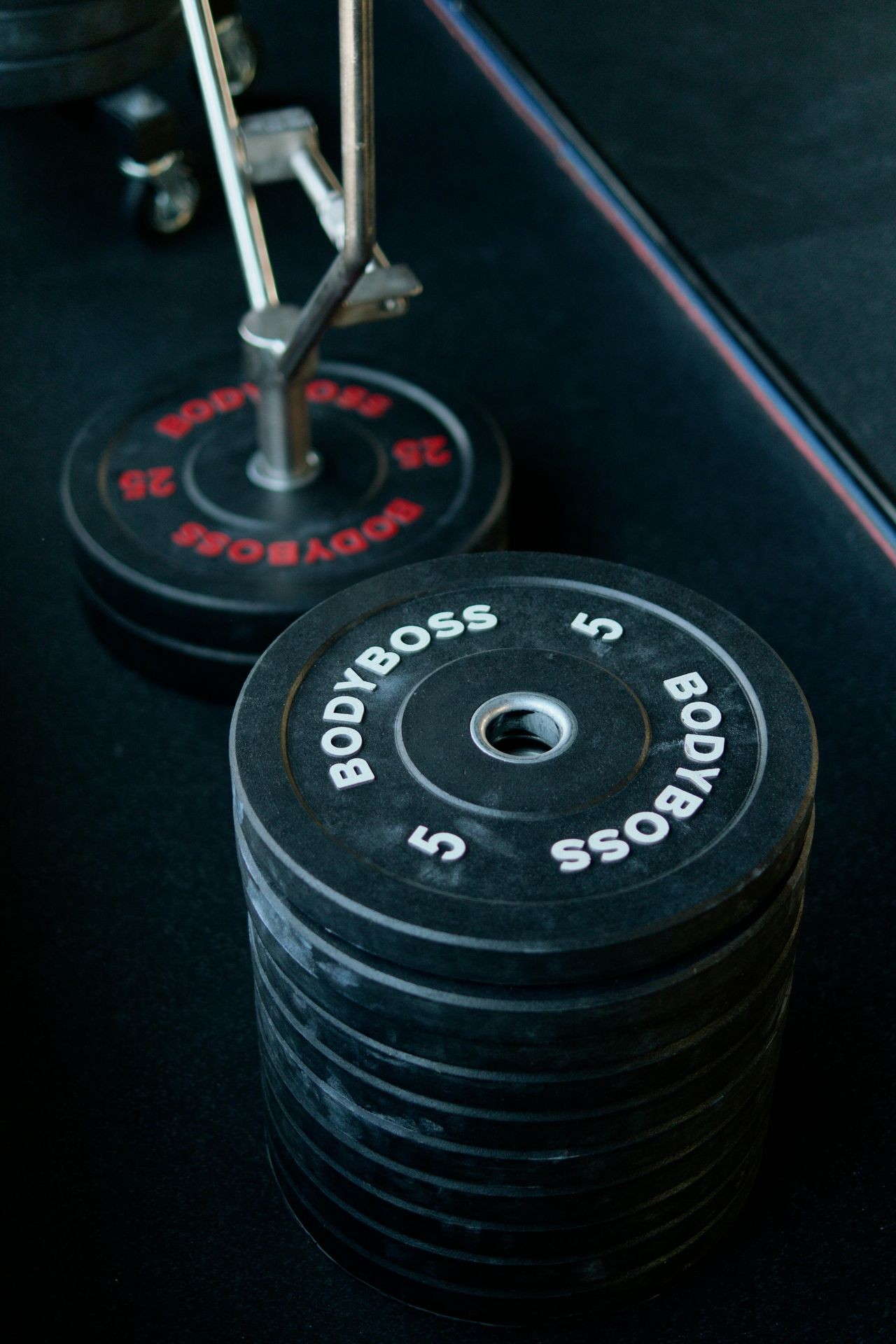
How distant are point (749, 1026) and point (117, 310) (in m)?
1.42

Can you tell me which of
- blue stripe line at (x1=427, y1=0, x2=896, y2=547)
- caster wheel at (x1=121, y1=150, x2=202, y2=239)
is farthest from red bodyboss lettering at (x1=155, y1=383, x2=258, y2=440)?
blue stripe line at (x1=427, y1=0, x2=896, y2=547)

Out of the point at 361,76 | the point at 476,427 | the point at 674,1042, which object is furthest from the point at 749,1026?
the point at 476,427

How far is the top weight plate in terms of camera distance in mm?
773

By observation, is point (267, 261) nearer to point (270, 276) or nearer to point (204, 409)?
point (270, 276)

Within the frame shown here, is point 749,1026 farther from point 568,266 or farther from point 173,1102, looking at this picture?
point 568,266

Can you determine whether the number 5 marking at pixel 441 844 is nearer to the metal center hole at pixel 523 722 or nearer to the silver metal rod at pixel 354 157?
the metal center hole at pixel 523 722

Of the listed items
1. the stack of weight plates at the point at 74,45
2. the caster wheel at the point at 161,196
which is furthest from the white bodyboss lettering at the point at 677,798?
the caster wheel at the point at 161,196

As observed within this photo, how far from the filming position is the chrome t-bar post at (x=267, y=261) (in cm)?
102

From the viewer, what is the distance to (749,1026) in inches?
33.4

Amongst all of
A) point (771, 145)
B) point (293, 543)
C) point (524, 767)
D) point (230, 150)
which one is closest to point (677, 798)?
point (524, 767)

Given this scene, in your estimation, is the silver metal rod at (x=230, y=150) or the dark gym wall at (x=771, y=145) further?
the dark gym wall at (x=771, y=145)

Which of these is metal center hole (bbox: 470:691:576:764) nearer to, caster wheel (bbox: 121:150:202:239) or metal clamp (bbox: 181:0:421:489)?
metal clamp (bbox: 181:0:421:489)

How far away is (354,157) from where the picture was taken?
103 cm

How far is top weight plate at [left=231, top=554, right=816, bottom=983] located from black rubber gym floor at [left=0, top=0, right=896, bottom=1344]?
37cm
